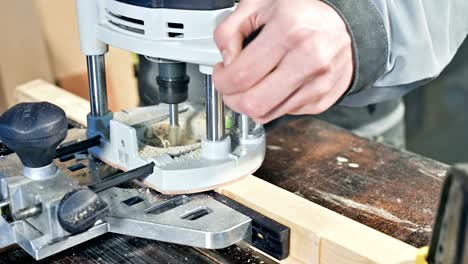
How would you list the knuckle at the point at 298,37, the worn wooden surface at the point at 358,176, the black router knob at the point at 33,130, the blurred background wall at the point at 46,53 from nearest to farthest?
the knuckle at the point at 298,37 → the black router knob at the point at 33,130 → the worn wooden surface at the point at 358,176 → the blurred background wall at the point at 46,53

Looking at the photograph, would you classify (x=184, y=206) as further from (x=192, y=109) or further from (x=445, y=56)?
(x=445, y=56)

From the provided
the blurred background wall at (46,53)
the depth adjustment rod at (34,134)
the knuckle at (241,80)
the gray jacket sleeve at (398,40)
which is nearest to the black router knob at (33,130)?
the depth adjustment rod at (34,134)

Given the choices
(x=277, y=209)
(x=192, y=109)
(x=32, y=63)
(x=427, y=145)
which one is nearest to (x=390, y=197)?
(x=277, y=209)

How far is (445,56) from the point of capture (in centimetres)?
92

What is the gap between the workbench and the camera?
0.83m

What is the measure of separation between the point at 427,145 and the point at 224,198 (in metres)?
1.75

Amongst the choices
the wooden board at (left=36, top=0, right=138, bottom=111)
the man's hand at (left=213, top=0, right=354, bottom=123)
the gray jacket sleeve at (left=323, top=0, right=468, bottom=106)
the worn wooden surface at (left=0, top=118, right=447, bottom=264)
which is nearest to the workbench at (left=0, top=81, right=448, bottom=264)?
the worn wooden surface at (left=0, top=118, right=447, bottom=264)

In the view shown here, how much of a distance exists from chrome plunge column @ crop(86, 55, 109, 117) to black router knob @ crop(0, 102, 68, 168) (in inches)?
5.7

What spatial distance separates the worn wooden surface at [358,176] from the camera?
90cm

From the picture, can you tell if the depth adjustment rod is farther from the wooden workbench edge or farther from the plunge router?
the wooden workbench edge

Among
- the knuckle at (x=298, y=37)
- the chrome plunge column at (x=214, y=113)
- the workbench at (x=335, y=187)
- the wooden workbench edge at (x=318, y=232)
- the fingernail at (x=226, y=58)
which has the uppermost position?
the knuckle at (x=298, y=37)

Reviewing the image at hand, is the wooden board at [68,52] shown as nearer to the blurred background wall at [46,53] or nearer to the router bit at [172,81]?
the blurred background wall at [46,53]

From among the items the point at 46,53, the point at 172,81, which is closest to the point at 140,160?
the point at 172,81

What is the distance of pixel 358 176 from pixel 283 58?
400 mm
